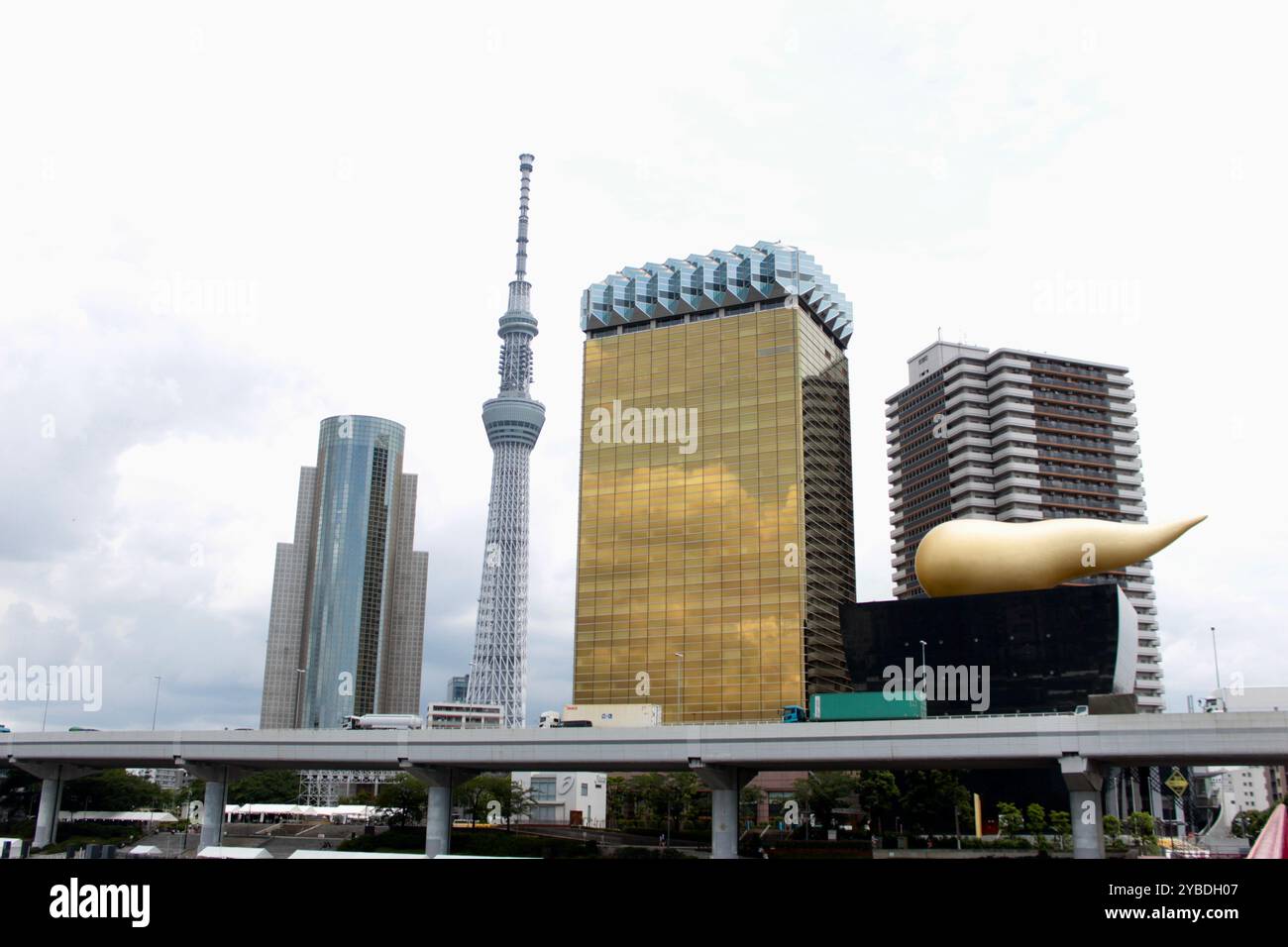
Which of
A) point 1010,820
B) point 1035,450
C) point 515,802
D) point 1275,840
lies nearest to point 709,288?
point 1035,450

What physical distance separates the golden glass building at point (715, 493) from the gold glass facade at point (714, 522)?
7.2 inches

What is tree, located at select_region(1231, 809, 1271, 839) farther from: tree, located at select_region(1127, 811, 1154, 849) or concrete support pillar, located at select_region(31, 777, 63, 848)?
concrete support pillar, located at select_region(31, 777, 63, 848)

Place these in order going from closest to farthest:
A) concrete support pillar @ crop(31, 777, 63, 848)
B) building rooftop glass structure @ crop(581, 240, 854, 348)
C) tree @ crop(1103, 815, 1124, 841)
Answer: tree @ crop(1103, 815, 1124, 841) → concrete support pillar @ crop(31, 777, 63, 848) → building rooftop glass structure @ crop(581, 240, 854, 348)

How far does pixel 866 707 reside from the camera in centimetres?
7062

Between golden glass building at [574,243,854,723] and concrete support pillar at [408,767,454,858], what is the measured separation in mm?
63728

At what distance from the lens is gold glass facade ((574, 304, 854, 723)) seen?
136 m

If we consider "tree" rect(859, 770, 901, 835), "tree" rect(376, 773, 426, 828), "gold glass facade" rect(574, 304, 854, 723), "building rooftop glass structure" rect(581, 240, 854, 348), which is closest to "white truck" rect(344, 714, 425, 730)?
"tree" rect(376, 773, 426, 828)

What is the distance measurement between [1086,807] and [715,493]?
292 ft

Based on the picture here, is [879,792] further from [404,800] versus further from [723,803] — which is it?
[404,800]

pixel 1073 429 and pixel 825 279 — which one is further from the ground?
pixel 825 279
